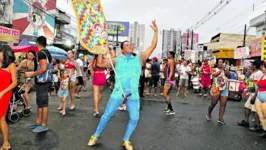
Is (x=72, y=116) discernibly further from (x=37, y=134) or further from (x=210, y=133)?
(x=210, y=133)

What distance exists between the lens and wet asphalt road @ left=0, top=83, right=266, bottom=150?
4242 mm

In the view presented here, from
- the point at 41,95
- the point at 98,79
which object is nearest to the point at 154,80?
the point at 98,79

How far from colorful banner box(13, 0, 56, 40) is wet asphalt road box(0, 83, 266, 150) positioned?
14.8 metres

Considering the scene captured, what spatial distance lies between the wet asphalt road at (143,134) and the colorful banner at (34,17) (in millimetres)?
14761

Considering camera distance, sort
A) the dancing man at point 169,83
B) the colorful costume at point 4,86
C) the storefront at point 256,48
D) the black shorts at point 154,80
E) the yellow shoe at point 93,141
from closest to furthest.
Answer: the colorful costume at point 4,86, the yellow shoe at point 93,141, the dancing man at point 169,83, the black shorts at point 154,80, the storefront at point 256,48

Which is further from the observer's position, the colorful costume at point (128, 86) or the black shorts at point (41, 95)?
the black shorts at point (41, 95)

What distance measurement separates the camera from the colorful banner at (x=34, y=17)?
62.5ft

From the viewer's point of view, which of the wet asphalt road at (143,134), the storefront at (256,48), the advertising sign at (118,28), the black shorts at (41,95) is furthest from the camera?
the advertising sign at (118,28)

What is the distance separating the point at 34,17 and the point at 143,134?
65.2 feet

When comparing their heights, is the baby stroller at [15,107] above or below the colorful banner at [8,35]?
below

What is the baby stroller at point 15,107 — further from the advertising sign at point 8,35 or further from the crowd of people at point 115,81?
the advertising sign at point 8,35

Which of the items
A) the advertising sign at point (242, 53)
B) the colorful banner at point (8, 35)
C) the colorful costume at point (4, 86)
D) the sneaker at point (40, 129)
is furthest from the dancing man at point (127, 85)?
the advertising sign at point (242, 53)

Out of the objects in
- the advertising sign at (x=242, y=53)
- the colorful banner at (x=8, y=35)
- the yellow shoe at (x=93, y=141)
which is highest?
the colorful banner at (x=8, y=35)

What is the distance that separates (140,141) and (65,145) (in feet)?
4.46
